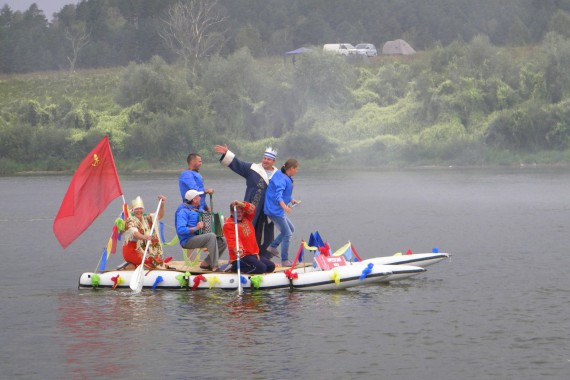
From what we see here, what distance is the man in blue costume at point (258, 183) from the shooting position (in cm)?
2052

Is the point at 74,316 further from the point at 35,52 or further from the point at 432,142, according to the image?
the point at 35,52

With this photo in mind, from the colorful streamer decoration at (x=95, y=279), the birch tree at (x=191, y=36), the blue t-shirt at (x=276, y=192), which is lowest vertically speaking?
the colorful streamer decoration at (x=95, y=279)

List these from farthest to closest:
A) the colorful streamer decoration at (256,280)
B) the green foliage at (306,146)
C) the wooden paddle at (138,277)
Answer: the green foliage at (306,146) < the wooden paddle at (138,277) < the colorful streamer decoration at (256,280)

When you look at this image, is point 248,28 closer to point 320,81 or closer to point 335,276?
point 320,81

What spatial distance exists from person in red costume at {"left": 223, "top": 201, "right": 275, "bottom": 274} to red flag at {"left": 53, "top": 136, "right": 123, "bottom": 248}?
234 cm

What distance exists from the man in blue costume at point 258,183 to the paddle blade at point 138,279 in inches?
78.9

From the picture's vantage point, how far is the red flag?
69.0ft

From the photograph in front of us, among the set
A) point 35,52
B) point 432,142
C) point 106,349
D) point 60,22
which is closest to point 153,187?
point 432,142

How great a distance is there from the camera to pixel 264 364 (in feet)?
50.0

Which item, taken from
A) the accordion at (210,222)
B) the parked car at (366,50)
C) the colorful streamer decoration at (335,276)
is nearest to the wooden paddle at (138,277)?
the accordion at (210,222)

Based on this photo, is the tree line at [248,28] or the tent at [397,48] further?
the tree line at [248,28]

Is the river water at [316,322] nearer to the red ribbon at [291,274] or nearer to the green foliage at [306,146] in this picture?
the red ribbon at [291,274]

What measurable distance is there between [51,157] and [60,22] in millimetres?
73254

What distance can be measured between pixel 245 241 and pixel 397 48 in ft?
301
